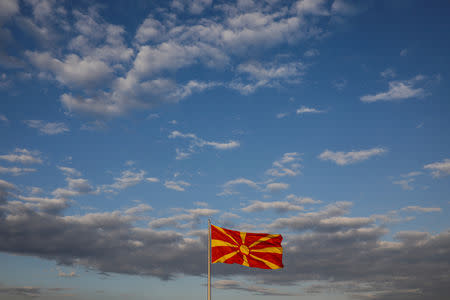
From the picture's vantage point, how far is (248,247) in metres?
41.1

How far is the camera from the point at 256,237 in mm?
41156

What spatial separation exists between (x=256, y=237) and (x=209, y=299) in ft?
26.5

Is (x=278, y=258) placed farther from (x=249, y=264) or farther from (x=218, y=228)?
(x=218, y=228)

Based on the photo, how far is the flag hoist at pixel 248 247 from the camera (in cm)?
4031

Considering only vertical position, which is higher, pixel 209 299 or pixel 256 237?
pixel 256 237

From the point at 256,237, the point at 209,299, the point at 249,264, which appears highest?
the point at 256,237

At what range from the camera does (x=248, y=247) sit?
4106cm

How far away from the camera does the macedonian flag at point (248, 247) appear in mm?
40344

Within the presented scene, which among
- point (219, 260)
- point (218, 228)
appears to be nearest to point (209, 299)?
point (219, 260)

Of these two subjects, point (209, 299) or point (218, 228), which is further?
point (218, 228)

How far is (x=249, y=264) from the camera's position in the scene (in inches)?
1604

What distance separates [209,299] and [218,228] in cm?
706

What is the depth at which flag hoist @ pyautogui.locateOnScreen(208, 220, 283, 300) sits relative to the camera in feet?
132

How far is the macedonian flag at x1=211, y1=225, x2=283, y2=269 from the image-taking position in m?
40.3
